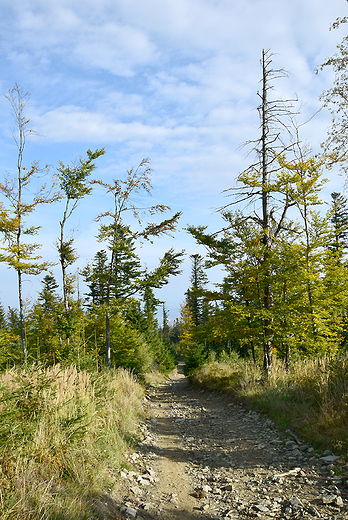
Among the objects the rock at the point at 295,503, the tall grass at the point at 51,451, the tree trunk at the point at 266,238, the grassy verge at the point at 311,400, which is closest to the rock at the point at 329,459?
the grassy verge at the point at 311,400

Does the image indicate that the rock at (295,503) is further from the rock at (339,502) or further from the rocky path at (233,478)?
the rock at (339,502)

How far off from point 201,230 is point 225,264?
1.66 metres

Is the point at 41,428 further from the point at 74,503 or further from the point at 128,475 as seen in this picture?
the point at 128,475

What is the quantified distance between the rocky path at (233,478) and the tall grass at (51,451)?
0.57 metres

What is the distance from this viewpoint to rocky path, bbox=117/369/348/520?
3689mm

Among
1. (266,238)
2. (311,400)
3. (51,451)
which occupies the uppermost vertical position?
(266,238)

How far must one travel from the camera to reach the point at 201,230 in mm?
12164

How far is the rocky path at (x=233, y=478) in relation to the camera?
12.1ft

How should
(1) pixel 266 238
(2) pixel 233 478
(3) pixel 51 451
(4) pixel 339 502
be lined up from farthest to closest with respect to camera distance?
1. (1) pixel 266 238
2. (2) pixel 233 478
3. (3) pixel 51 451
4. (4) pixel 339 502

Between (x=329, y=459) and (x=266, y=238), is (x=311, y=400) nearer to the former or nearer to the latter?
(x=329, y=459)

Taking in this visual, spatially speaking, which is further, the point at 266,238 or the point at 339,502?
the point at 266,238

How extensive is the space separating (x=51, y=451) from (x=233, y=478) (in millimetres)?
2704

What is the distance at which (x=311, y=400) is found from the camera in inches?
242

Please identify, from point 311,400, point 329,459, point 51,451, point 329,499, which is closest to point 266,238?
point 311,400
